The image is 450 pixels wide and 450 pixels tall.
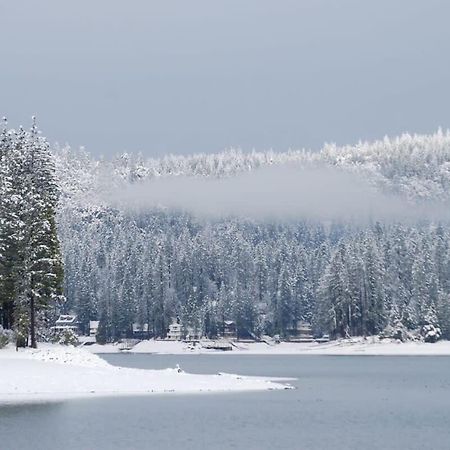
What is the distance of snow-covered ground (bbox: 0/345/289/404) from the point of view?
6850 centimetres

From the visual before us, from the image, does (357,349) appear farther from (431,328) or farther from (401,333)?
(431,328)

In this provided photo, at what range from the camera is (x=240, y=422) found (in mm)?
57094

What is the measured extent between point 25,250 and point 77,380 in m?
14.1

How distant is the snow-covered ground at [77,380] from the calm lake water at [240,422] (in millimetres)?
3120

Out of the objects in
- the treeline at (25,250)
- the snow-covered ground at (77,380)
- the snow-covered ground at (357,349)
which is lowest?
the snow-covered ground at (77,380)

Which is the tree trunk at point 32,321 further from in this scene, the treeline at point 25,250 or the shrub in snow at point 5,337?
the shrub in snow at point 5,337

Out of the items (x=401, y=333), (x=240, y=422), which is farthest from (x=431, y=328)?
(x=240, y=422)

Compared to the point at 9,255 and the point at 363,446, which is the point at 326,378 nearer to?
the point at 9,255

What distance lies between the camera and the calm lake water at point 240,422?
49.5m

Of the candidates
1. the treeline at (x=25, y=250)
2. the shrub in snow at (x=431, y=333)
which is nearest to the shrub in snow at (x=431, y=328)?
the shrub in snow at (x=431, y=333)

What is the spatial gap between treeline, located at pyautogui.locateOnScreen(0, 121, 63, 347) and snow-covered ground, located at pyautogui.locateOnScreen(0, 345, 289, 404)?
410 cm

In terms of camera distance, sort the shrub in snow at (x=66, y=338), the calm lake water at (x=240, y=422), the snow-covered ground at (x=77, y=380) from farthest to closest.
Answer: the shrub in snow at (x=66, y=338)
the snow-covered ground at (x=77, y=380)
the calm lake water at (x=240, y=422)

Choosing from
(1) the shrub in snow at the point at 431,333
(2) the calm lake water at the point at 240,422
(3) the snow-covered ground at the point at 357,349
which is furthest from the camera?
(1) the shrub in snow at the point at 431,333

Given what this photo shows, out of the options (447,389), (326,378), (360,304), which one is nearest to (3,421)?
(447,389)
